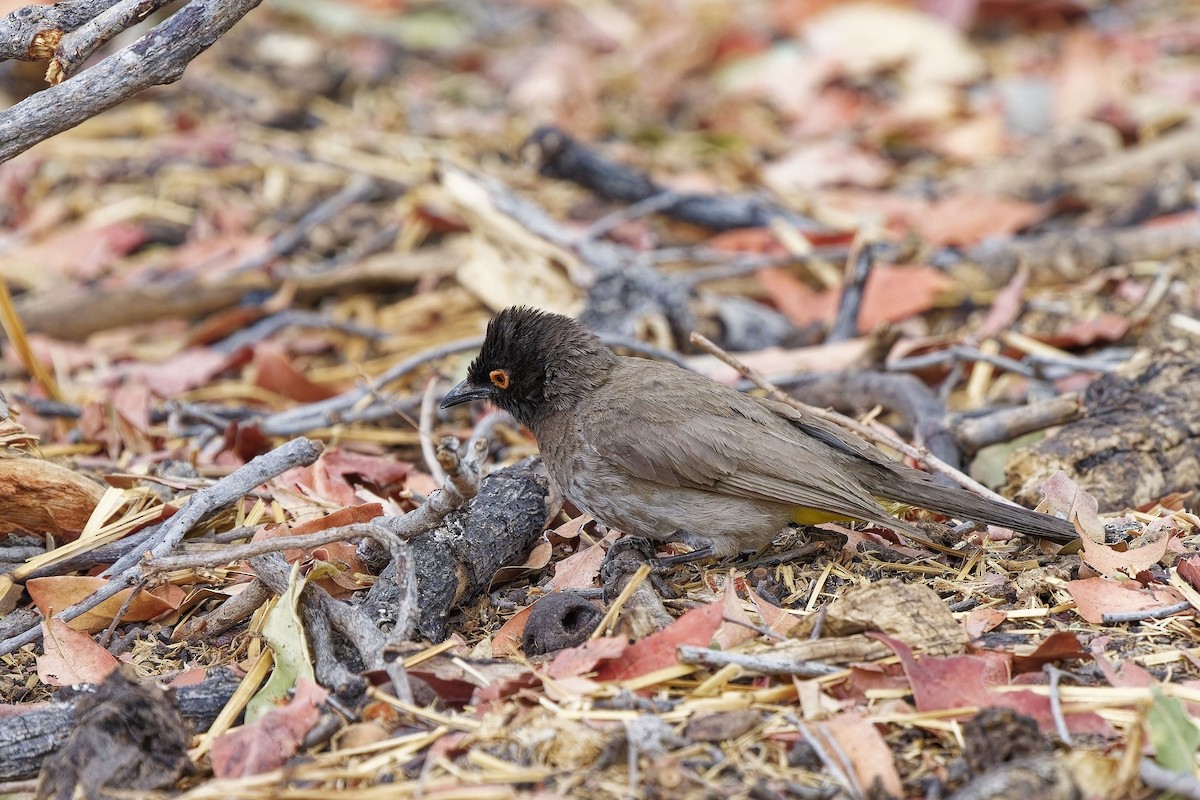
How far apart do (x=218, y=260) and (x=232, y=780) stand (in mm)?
4834

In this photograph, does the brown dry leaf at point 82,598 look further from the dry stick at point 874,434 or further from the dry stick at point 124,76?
the dry stick at point 874,434

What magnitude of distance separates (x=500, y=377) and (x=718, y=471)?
943 millimetres

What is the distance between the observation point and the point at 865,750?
2.89 metres

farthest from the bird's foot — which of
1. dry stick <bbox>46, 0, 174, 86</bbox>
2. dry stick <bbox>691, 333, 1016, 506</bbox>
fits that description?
dry stick <bbox>46, 0, 174, 86</bbox>

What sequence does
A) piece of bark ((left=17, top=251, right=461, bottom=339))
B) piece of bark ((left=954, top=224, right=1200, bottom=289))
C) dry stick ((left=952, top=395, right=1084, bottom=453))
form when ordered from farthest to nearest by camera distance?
piece of bark ((left=17, top=251, right=461, bottom=339)), piece of bark ((left=954, top=224, right=1200, bottom=289)), dry stick ((left=952, top=395, right=1084, bottom=453))

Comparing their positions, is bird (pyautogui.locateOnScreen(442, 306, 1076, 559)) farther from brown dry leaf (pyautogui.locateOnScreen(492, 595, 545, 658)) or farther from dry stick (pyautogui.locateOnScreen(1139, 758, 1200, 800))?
dry stick (pyautogui.locateOnScreen(1139, 758, 1200, 800))

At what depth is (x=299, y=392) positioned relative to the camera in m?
5.91

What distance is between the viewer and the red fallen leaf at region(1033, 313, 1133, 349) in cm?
580

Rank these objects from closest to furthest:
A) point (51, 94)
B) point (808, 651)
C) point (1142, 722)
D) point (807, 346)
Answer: point (1142, 722)
point (808, 651)
point (51, 94)
point (807, 346)

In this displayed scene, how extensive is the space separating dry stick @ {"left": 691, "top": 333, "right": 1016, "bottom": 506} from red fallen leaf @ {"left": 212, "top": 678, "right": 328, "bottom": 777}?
1822mm

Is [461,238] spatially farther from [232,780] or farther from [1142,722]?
[1142,722]

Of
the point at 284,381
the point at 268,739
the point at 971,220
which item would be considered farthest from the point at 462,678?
the point at 971,220

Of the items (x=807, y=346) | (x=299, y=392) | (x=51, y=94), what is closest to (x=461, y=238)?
(x=299, y=392)

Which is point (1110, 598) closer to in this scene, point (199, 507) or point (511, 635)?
point (511, 635)
